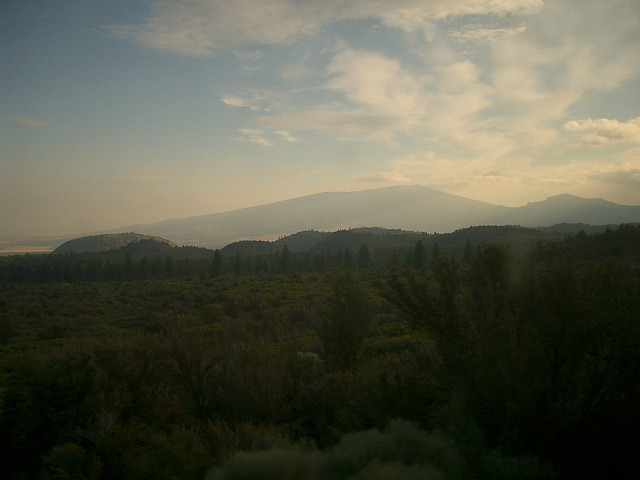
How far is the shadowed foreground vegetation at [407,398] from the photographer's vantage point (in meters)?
3.51

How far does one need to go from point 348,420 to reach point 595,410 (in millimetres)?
2612

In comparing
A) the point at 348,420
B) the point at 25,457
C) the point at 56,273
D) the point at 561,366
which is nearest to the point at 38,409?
the point at 25,457

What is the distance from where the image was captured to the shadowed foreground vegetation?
11.5 ft

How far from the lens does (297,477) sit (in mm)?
3006

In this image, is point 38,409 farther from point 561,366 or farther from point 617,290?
point 617,290

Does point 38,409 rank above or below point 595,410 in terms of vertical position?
below

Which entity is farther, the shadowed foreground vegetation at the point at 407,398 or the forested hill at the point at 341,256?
the forested hill at the point at 341,256

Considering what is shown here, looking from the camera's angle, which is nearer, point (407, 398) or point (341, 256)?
point (407, 398)

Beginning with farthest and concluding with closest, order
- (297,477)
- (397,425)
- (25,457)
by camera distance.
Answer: (25,457), (397,425), (297,477)

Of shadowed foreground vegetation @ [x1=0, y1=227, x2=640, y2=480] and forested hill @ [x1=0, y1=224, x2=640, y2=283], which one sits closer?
shadowed foreground vegetation @ [x1=0, y1=227, x2=640, y2=480]

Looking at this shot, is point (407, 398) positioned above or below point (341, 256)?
above

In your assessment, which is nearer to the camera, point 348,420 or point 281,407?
point 348,420

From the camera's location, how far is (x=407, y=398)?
4.63 meters

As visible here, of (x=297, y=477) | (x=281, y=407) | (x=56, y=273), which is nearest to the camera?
(x=297, y=477)
